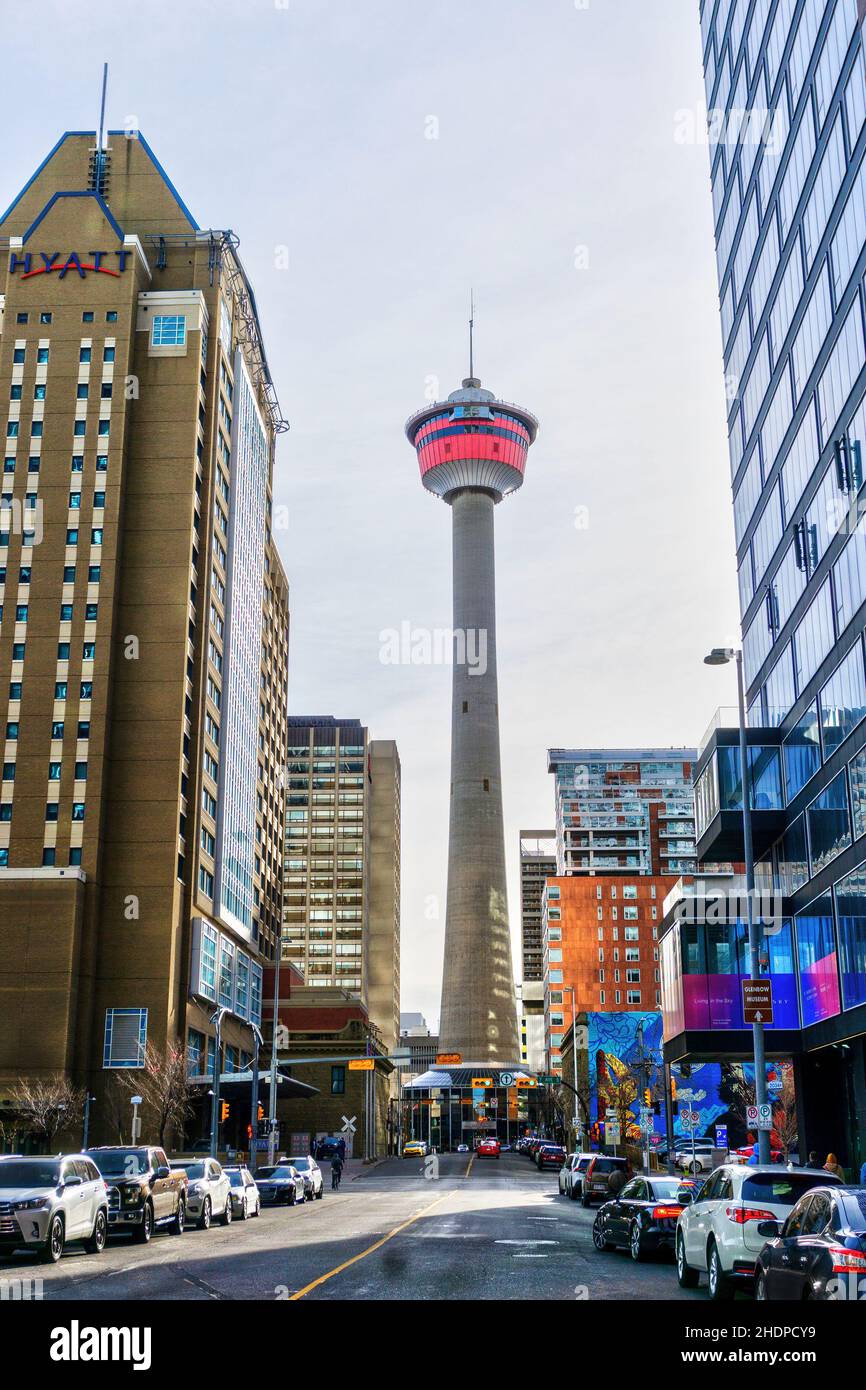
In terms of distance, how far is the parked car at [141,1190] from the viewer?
90.7ft

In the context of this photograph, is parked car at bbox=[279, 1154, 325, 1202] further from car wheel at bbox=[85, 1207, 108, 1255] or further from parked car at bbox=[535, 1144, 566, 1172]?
parked car at bbox=[535, 1144, 566, 1172]

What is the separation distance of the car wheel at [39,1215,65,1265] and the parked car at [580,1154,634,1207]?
791 inches

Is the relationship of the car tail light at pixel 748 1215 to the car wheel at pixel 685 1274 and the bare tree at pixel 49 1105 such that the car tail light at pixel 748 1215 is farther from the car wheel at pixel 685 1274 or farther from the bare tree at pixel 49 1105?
the bare tree at pixel 49 1105

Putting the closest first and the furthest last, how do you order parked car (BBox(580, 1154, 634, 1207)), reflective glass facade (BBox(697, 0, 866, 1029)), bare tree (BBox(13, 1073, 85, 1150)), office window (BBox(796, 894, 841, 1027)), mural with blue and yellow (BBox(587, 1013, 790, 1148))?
parked car (BBox(580, 1154, 634, 1207)) → reflective glass facade (BBox(697, 0, 866, 1029)) → office window (BBox(796, 894, 841, 1027)) → bare tree (BBox(13, 1073, 85, 1150)) → mural with blue and yellow (BBox(587, 1013, 790, 1148))

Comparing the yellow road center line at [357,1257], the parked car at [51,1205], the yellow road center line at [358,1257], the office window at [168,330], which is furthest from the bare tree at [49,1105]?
the parked car at [51,1205]

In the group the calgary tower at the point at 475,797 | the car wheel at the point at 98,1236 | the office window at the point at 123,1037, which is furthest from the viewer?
the calgary tower at the point at 475,797

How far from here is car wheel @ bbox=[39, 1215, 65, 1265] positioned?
71.5 ft

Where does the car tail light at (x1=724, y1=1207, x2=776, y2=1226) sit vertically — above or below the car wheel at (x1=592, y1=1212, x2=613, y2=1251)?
above

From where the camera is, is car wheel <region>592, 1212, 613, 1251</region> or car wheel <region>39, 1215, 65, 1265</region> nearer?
car wheel <region>39, 1215, 65, 1265</region>

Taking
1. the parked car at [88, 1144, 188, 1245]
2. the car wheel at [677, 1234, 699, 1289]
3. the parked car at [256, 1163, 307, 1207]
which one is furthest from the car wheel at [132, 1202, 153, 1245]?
the parked car at [256, 1163, 307, 1207]

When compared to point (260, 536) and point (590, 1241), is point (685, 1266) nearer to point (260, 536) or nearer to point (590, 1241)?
point (590, 1241)

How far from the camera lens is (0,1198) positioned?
855 inches

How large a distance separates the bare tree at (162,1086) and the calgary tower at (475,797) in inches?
2971

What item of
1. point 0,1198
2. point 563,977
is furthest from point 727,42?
point 563,977
